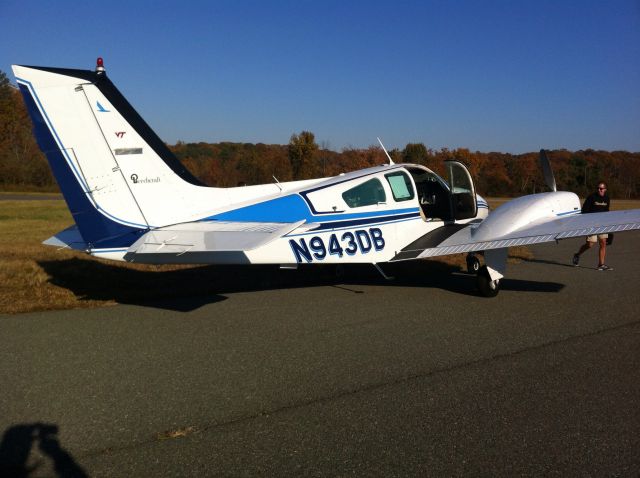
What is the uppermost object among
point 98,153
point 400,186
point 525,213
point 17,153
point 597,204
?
point 17,153

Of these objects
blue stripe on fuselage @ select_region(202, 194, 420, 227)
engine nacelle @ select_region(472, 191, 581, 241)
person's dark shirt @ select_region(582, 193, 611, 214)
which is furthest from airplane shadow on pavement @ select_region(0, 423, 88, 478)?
person's dark shirt @ select_region(582, 193, 611, 214)

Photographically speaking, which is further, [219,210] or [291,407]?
[219,210]

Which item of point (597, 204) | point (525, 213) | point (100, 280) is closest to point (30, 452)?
point (100, 280)

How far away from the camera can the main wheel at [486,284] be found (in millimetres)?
8836

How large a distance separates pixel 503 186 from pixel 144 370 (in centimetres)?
6476

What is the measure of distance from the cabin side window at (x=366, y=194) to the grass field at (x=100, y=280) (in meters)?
2.51

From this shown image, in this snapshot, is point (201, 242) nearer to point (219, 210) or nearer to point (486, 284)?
point (219, 210)

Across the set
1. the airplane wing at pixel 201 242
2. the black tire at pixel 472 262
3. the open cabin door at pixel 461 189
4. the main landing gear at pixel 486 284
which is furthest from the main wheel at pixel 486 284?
the airplane wing at pixel 201 242

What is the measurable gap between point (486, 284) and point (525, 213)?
1.46 meters

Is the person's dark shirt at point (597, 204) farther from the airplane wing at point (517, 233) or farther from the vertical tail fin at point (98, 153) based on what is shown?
the vertical tail fin at point (98, 153)

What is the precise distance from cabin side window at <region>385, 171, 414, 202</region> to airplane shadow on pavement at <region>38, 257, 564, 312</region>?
6.08 feet

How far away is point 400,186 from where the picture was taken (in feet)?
31.1

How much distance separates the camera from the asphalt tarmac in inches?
142

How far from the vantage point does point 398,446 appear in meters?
3.77
